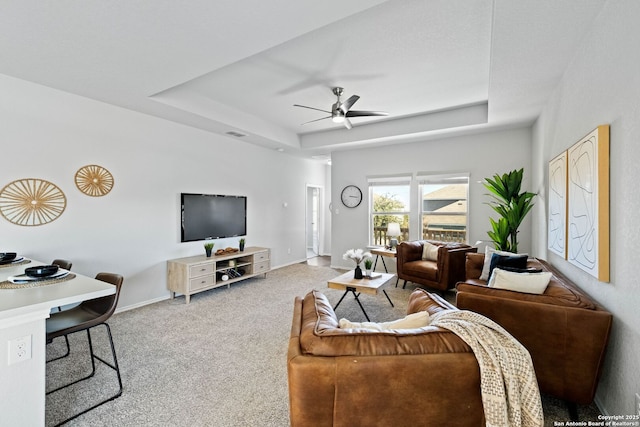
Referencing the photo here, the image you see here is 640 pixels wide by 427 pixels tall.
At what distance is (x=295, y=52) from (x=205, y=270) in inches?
124

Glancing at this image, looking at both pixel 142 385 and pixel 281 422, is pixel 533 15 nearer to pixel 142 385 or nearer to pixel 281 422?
pixel 281 422

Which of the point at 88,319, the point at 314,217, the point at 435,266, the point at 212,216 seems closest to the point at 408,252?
the point at 435,266

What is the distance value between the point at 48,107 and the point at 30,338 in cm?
284

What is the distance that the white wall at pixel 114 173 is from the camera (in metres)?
3.02

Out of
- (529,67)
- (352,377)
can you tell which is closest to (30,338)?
(352,377)

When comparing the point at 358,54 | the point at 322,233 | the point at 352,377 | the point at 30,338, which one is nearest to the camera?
the point at 352,377

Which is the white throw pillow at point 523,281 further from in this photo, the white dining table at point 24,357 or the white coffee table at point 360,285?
the white dining table at point 24,357

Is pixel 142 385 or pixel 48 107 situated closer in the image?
pixel 142 385

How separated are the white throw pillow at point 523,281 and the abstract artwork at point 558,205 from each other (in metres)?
0.57

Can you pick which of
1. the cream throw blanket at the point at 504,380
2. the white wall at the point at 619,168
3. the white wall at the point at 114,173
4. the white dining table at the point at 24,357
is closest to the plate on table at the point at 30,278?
the white dining table at the point at 24,357

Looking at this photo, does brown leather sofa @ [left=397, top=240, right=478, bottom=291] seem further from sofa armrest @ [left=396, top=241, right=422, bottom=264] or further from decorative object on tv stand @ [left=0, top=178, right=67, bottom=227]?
decorative object on tv stand @ [left=0, top=178, right=67, bottom=227]

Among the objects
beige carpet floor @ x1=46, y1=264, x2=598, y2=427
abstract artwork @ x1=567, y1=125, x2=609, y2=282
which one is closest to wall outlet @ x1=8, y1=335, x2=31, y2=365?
beige carpet floor @ x1=46, y1=264, x2=598, y2=427

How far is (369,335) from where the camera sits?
1.25 meters

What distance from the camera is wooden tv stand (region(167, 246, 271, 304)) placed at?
13.4 feet
